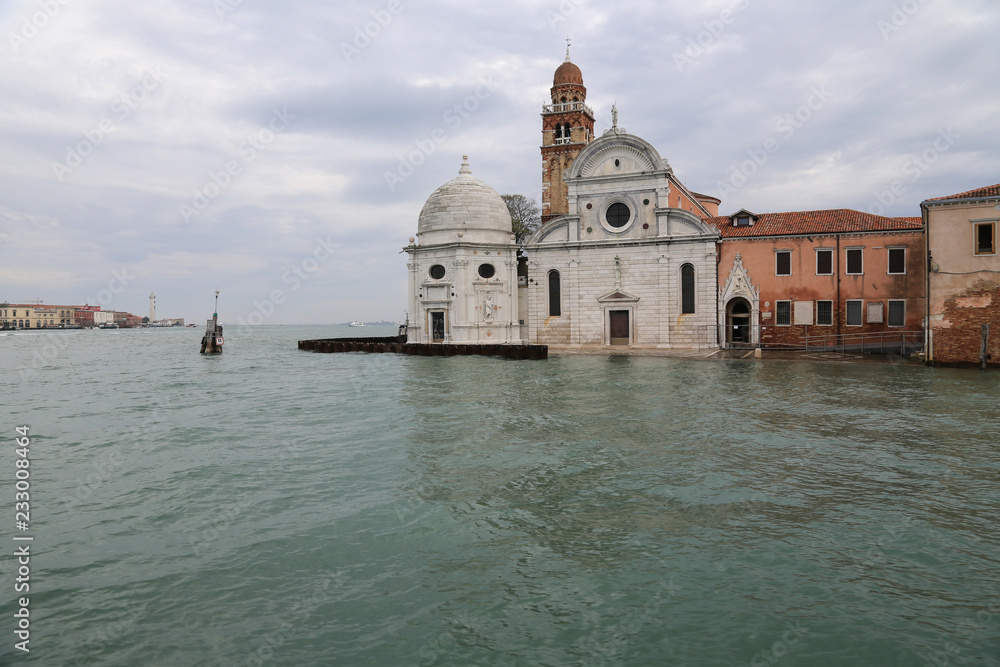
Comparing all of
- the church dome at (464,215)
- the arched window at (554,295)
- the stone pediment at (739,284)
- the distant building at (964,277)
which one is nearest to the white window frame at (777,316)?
the stone pediment at (739,284)

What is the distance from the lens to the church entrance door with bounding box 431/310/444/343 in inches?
1442

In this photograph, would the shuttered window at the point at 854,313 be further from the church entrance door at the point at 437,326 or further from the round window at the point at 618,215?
the church entrance door at the point at 437,326

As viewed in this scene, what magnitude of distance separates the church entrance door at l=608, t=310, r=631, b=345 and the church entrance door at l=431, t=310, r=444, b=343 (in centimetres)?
977

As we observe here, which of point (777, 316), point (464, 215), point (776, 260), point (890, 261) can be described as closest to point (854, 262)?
point (890, 261)

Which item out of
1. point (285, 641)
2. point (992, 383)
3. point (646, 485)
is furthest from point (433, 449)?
point (992, 383)

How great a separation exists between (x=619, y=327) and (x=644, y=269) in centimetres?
336

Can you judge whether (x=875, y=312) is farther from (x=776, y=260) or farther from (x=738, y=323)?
(x=738, y=323)

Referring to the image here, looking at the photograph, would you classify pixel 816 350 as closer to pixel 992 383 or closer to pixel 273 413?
pixel 992 383

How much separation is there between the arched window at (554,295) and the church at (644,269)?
0.26 ft

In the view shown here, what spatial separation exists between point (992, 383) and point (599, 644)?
745 inches

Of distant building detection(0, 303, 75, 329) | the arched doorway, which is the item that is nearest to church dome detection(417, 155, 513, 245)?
the arched doorway

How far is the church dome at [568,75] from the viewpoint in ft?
146

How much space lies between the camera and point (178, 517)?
303 inches

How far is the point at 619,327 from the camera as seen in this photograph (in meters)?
33.7
